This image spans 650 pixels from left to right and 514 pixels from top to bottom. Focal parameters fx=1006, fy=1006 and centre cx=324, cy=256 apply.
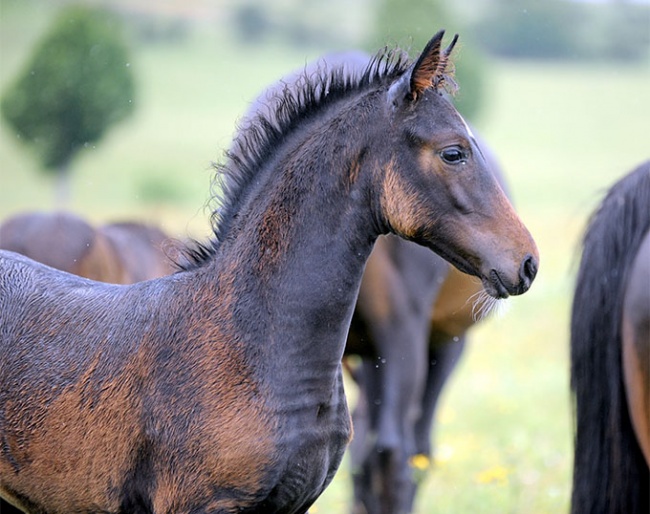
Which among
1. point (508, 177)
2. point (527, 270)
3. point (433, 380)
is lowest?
point (508, 177)

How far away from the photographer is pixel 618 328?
417cm

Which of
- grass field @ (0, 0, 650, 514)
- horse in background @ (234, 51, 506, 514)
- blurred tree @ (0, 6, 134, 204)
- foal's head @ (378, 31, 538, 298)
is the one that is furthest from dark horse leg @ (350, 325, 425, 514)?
foal's head @ (378, 31, 538, 298)

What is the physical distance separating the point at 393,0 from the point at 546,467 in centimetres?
926

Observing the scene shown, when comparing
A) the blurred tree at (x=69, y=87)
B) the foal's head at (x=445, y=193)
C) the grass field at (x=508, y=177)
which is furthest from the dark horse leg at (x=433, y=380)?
the foal's head at (x=445, y=193)

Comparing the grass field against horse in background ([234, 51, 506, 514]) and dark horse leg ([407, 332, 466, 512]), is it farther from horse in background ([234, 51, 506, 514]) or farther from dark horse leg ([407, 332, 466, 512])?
horse in background ([234, 51, 506, 514])

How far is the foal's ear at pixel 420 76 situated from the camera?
9.12 feet

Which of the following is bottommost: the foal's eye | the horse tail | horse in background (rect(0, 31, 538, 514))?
the horse tail

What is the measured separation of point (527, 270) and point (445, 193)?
31 cm

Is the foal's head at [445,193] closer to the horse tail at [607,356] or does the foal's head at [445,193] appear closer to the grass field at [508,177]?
the grass field at [508,177]

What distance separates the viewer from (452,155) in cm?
281

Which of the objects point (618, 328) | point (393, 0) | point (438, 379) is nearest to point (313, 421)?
point (618, 328)

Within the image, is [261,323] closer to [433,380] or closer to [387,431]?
[387,431]

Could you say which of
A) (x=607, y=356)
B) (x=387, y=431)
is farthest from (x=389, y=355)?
(x=607, y=356)

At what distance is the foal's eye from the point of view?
281 cm
